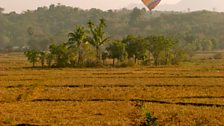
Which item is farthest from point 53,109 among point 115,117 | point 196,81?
point 196,81

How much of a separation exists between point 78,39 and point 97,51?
3.20 metres

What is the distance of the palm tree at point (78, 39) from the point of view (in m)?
56.9

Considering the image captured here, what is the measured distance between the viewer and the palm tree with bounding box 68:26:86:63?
187ft

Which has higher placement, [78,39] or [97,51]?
[78,39]

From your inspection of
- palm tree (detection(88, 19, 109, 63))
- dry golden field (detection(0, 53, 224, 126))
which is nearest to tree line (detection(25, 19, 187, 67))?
palm tree (detection(88, 19, 109, 63))

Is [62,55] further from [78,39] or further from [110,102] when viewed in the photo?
[110,102]

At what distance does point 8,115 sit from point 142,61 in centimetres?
4224

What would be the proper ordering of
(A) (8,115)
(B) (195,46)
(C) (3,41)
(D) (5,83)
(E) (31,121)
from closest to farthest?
(E) (31,121)
(A) (8,115)
(D) (5,83)
(B) (195,46)
(C) (3,41)

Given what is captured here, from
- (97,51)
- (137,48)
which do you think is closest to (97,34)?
(97,51)

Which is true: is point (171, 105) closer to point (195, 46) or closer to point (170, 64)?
point (170, 64)

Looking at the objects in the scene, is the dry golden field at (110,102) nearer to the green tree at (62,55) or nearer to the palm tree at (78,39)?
the green tree at (62,55)

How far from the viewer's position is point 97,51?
192 feet

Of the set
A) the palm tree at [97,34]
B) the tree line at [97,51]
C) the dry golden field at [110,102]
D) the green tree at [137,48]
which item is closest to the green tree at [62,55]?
the tree line at [97,51]

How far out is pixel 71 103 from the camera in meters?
23.8
